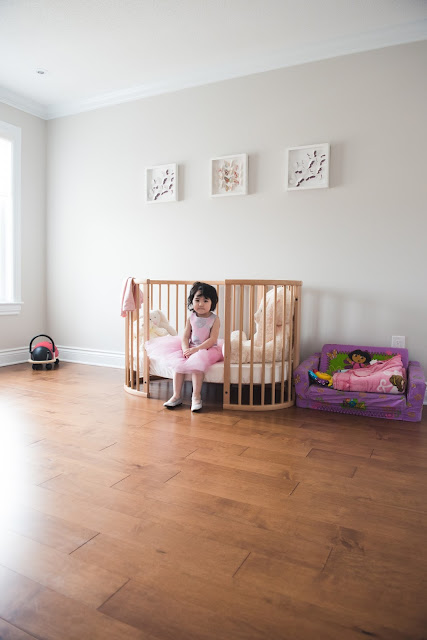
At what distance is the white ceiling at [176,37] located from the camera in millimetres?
2744

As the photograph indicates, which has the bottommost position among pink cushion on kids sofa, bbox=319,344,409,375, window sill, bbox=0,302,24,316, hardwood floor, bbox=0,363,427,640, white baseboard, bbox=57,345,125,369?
hardwood floor, bbox=0,363,427,640

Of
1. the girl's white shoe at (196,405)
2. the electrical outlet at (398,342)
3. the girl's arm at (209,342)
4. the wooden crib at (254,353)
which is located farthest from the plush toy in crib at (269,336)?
the electrical outlet at (398,342)

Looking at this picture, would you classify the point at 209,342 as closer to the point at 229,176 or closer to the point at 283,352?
the point at 283,352

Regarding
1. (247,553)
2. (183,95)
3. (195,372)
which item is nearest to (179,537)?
(247,553)

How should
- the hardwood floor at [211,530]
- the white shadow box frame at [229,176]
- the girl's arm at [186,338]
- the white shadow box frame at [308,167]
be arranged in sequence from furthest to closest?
the white shadow box frame at [229,176] → the white shadow box frame at [308,167] → the girl's arm at [186,338] → the hardwood floor at [211,530]

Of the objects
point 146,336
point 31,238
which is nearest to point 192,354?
point 146,336

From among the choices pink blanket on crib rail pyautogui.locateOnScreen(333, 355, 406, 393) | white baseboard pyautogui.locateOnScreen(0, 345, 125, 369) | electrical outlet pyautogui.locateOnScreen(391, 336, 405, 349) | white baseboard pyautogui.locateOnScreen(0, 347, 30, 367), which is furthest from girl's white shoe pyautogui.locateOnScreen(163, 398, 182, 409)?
white baseboard pyautogui.locateOnScreen(0, 347, 30, 367)

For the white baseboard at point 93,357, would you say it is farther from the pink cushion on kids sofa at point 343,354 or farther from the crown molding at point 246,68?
the crown molding at point 246,68

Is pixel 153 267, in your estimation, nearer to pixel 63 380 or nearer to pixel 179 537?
pixel 63 380

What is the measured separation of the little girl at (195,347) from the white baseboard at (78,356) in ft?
4.26

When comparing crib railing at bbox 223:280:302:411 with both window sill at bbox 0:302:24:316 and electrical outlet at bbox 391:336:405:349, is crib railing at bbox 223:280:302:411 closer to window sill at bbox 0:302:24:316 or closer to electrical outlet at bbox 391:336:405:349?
electrical outlet at bbox 391:336:405:349

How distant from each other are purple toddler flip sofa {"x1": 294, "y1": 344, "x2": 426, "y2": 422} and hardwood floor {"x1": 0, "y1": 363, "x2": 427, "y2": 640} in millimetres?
176

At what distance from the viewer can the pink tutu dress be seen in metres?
2.79

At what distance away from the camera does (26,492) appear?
1.64 meters
